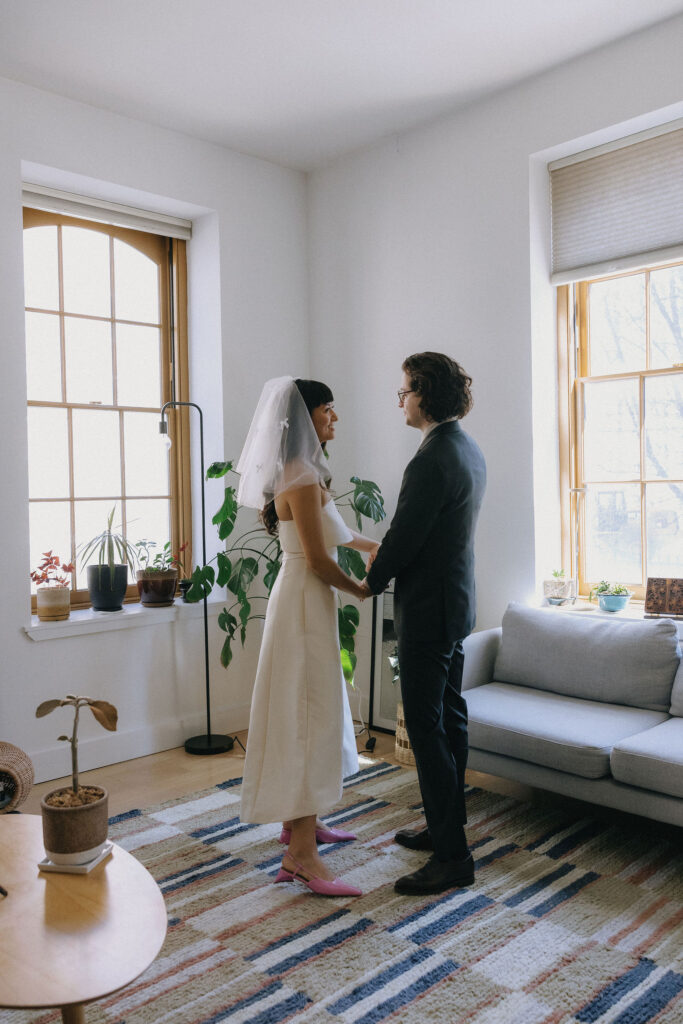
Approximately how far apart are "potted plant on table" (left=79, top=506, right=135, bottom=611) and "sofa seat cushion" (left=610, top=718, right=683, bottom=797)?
2.40m

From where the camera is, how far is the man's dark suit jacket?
2471 millimetres

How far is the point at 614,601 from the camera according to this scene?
11.6ft

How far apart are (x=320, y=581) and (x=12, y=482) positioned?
1723 mm

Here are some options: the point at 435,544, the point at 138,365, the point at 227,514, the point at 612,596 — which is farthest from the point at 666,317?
the point at 138,365

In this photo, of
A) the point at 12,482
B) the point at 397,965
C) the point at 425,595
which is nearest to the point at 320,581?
the point at 425,595

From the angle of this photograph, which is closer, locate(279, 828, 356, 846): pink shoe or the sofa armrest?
locate(279, 828, 356, 846): pink shoe

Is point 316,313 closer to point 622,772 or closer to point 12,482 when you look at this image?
point 12,482

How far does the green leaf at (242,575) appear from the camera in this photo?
3.97 metres

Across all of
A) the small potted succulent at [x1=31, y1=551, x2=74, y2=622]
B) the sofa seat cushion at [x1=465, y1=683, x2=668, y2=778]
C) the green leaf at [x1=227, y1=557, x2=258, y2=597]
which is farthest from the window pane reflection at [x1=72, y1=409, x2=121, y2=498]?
the sofa seat cushion at [x1=465, y1=683, x2=668, y2=778]

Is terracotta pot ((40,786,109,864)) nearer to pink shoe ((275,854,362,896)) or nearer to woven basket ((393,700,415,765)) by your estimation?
pink shoe ((275,854,362,896))

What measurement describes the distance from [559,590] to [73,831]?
2526mm

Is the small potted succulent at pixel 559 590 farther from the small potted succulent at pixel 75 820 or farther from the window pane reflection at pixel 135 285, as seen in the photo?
the window pane reflection at pixel 135 285

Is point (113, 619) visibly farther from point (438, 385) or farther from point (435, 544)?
point (438, 385)

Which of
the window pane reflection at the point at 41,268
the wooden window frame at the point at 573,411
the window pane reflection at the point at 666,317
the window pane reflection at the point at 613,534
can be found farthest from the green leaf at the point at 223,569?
the window pane reflection at the point at 666,317
